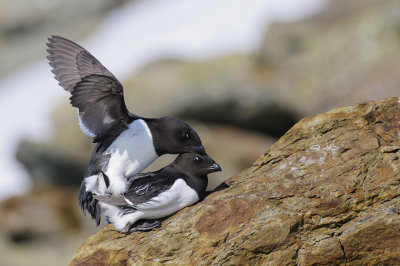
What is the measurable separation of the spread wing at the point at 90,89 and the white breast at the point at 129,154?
0.23 meters

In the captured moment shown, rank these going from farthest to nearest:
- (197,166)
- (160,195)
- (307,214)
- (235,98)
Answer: (235,98) < (197,166) < (160,195) < (307,214)

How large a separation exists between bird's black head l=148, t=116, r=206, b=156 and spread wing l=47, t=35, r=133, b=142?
0.51 metres

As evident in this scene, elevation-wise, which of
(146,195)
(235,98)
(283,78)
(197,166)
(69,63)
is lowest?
(146,195)

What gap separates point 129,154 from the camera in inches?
387

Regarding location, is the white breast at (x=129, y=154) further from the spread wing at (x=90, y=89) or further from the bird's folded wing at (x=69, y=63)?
the bird's folded wing at (x=69, y=63)

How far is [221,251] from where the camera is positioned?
8398 mm

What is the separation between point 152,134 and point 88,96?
0.90 meters

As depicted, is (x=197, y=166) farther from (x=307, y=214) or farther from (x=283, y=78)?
(x=283, y=78)

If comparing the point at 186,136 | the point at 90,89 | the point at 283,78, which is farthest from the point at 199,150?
the point at 283,78

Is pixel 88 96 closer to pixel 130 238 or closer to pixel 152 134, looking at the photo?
pixel 152 134

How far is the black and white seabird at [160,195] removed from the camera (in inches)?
352

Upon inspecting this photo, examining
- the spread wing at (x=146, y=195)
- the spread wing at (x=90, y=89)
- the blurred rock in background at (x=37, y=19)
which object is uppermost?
the blurred rock in background at (x=37, y=19)

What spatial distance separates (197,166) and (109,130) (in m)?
1.55

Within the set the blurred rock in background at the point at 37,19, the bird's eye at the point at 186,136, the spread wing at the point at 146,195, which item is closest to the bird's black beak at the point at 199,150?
the bird's eye at the point at 186,136
